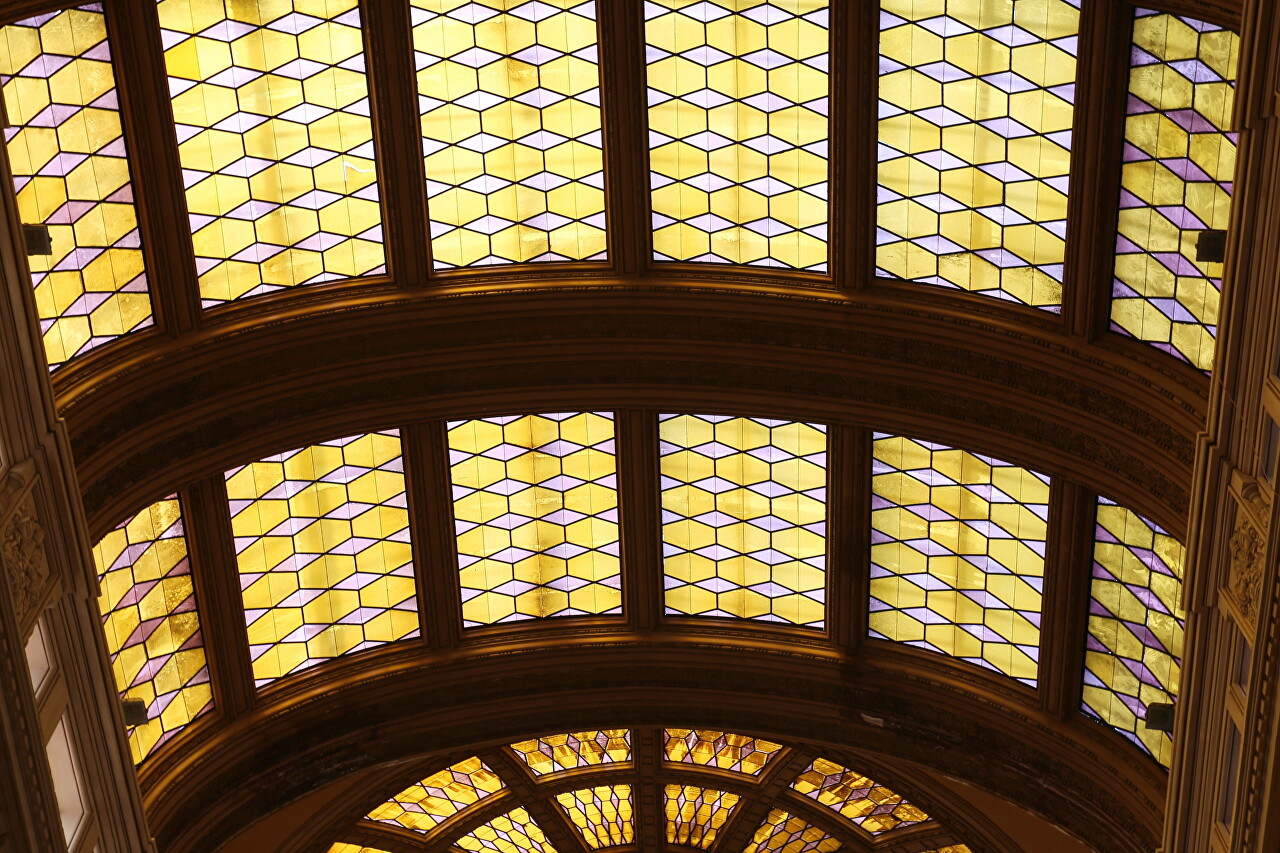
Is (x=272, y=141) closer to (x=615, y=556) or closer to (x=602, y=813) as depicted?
(x=615, y=556)

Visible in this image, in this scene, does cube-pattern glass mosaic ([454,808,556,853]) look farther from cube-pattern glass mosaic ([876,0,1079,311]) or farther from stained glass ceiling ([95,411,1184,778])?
cube-pattern glass mosaic ([876,0,1079,311])

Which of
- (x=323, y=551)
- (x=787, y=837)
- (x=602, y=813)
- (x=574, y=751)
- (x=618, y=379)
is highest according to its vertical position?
(x=618, y=379)

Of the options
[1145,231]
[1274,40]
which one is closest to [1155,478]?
[1145,231]

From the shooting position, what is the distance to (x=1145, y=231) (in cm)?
1980

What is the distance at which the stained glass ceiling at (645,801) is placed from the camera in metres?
32.0

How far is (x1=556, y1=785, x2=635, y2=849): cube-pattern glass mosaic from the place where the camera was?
3384cm

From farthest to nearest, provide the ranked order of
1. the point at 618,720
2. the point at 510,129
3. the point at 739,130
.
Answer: the point at 618,720
the point at 510,129
the point at 739,130

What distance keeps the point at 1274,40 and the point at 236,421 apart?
14.5 m

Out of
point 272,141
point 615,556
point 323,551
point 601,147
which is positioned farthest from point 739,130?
point 323,551

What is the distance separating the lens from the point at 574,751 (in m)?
32.3

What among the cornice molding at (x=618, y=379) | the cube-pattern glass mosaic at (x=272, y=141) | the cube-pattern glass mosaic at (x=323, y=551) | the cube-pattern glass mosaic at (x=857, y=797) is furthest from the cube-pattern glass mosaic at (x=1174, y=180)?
the cube-pattern glass mosaic at (x=857, y=797)

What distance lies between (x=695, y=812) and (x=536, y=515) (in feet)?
37.6

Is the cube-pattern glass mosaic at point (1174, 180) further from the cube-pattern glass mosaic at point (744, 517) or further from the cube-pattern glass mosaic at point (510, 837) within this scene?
the cube-pattern glass mosaic at point (510, 837)

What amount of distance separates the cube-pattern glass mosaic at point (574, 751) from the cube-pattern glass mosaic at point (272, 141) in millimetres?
12702
